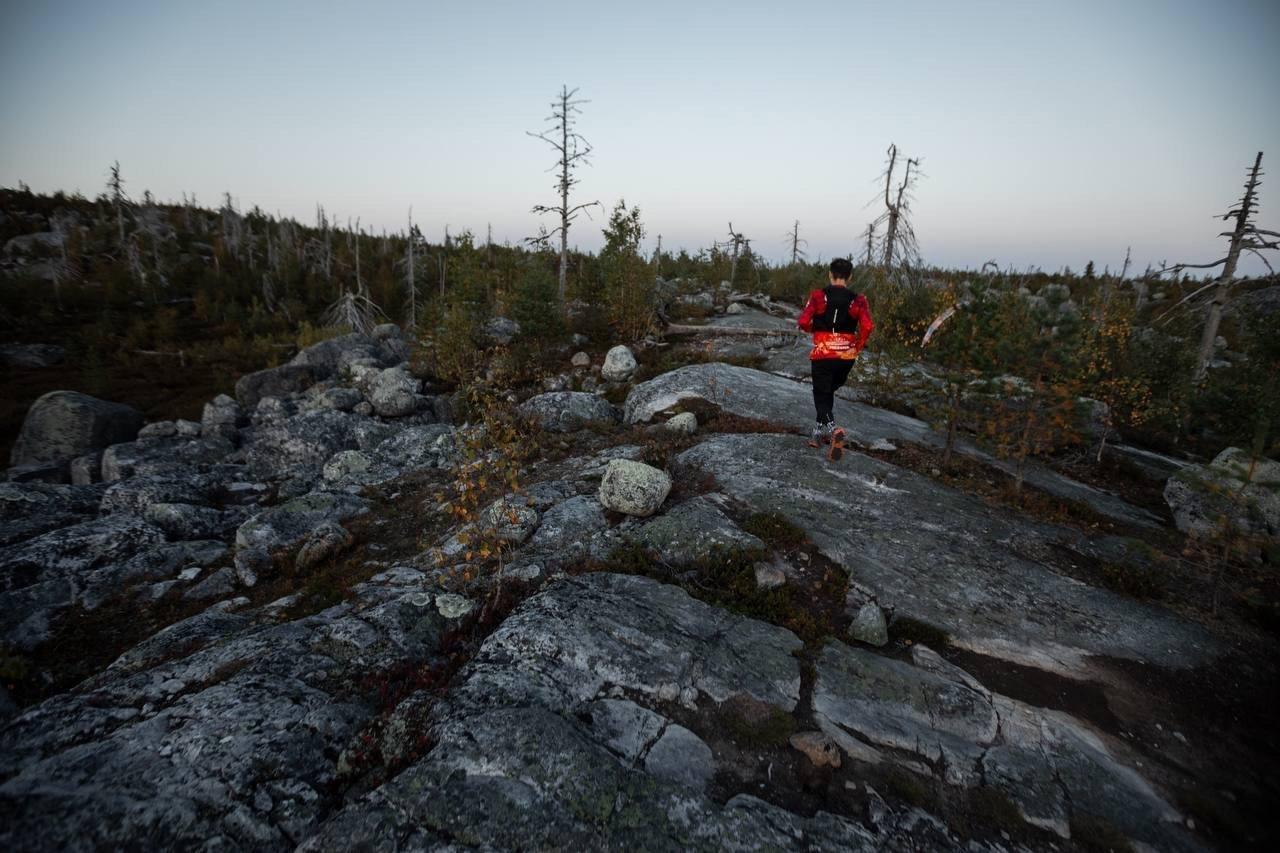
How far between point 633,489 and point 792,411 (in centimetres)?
581

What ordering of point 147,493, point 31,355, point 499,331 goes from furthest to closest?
1. point 31,355
2. point 499,331
3. point 147,493

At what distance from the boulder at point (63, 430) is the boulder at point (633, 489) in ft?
60.3

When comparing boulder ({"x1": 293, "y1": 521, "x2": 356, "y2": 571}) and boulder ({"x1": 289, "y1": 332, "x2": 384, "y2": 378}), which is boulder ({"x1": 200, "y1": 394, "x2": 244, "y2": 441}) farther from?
boulder ({"x1": 293, "y1": 521, "x2": 356, "y2": 571})

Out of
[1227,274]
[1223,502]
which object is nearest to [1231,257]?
[1227,274]

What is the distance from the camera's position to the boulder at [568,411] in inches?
486

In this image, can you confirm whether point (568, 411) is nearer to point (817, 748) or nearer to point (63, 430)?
point (817, 748)

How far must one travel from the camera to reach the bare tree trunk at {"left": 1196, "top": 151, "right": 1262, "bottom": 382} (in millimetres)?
14625

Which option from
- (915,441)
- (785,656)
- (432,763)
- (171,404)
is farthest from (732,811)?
(171,404)

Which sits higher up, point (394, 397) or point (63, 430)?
point (394, 397)

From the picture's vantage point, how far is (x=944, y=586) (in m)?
6.11

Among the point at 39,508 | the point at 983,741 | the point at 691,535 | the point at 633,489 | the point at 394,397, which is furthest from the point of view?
the point at 394,397

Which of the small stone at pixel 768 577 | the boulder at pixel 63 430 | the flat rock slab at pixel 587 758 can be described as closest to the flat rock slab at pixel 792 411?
the small stone at pixel 768 577

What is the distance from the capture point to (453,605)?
571 cm

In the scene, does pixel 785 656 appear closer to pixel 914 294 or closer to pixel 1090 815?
pixel 1090 815
